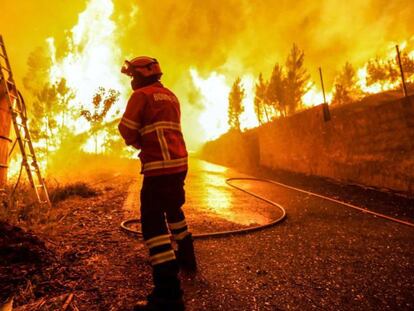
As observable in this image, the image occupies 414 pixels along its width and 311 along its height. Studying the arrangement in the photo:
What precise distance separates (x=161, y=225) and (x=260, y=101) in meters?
36.5

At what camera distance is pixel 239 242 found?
357 cm

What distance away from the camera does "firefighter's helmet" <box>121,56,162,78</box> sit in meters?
2.55

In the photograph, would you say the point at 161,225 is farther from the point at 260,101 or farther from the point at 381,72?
the point at 381,72

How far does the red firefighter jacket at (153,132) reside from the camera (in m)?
2.29

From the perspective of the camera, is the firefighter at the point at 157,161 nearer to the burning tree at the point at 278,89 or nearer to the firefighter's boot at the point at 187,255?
the firefighter's boot at the point at 187,255

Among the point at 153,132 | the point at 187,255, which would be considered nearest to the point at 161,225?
the point at 187,255

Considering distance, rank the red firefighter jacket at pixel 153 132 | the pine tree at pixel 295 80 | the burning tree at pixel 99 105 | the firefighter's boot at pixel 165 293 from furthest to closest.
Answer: the pine tree at pixel 295 80, the burning tree at pixel 99 105, the red firefighter jacket at pixel 153 132, the firefighter's boot at pixel 165 293

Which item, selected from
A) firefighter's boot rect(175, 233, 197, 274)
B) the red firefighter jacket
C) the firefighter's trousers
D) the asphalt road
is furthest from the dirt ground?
the red firefighter jacket

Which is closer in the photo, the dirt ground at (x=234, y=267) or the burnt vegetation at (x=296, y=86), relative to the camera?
the dirt ground at (x=234, y=267)

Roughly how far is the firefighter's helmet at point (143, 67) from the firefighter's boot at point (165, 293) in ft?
5.95

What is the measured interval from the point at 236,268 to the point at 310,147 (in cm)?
820

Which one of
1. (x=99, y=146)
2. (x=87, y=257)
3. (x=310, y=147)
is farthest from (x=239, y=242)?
(x=99, y=146)

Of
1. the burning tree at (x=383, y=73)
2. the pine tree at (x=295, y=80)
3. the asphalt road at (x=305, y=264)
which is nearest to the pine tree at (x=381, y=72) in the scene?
the burning tree at (x=383, y=73)

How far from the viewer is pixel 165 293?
1979 millimetres
